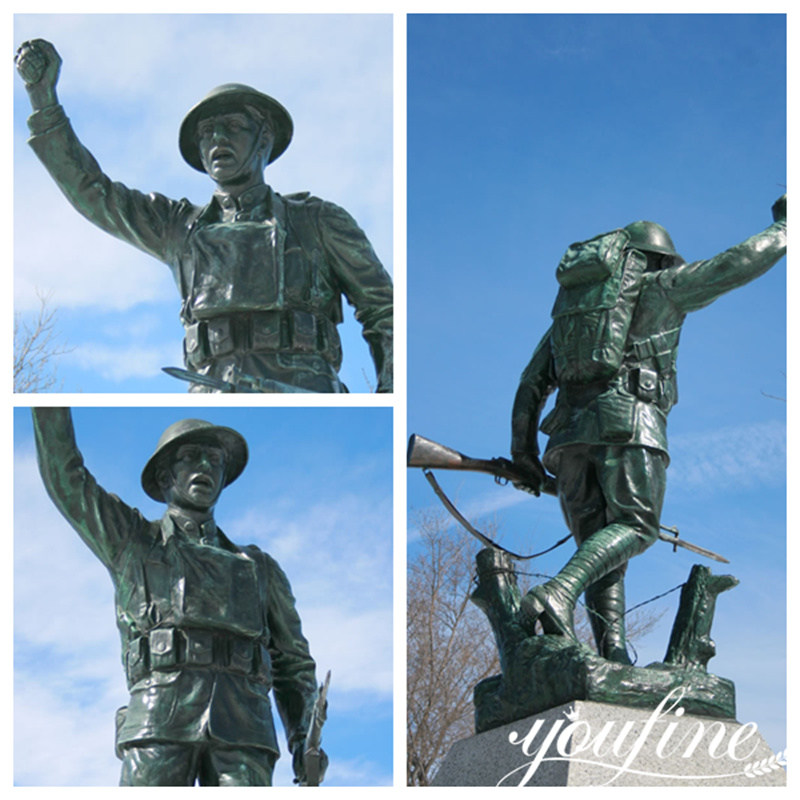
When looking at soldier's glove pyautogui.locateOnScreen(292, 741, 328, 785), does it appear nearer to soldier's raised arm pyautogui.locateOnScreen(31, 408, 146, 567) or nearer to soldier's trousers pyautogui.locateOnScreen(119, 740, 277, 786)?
soldier's trousers pyautogui.locateOnScreen(119, 740, 277, 786)

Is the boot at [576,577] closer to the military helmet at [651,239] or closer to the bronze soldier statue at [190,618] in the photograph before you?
the bronze soldier statue at [190,618]

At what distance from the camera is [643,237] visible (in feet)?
21.3

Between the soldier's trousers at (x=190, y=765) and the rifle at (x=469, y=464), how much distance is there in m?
1.50

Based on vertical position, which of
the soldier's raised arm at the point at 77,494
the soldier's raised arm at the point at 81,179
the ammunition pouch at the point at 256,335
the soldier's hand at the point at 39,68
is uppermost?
the soldier's hand at the point at 39,68

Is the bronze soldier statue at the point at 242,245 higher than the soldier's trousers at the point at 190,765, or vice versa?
the bronze soldier statue at the point at 242,245

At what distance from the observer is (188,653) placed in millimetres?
5781

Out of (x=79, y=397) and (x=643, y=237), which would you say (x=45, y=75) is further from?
(x=643, y=237)

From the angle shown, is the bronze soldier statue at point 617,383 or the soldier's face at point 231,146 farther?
the bronze soldier statue at point 617,383

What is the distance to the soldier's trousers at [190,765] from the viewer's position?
18.5ft

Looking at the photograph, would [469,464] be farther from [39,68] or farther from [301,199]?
[39,68]

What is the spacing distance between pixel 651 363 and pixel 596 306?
13.8 inches

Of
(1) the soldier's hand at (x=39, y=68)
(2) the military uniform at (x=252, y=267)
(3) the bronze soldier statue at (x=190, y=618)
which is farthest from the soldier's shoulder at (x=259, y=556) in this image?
(1) the soldier's hand at (x=39, y=68)

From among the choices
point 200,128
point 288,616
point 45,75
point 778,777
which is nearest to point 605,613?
point 778,777

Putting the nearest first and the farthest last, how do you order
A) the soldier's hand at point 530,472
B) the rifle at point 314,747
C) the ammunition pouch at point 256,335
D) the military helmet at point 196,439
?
the ammunition pouch at point 256,335 → the rifle at point 314,747 → the military helmet at point 196,439 → the soldier's hand at point 530,472
